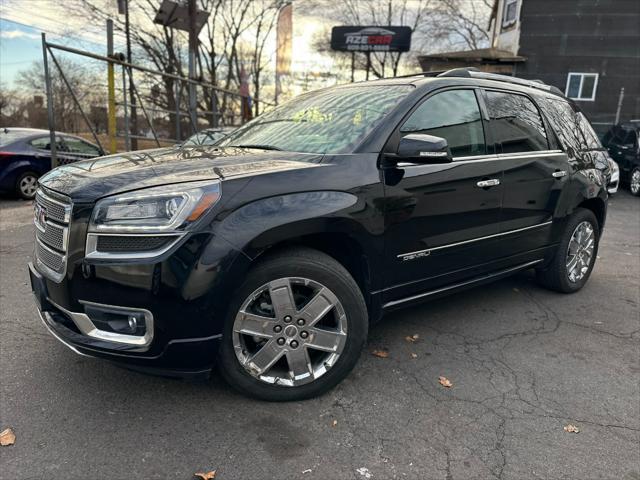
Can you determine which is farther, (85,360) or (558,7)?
(558,7)

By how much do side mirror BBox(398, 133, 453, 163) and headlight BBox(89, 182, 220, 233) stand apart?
1165 millimetres

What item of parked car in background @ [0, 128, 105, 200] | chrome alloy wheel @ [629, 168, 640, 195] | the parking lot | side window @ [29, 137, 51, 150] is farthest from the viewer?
chrome alloy wheel @ [629, 168, 640, 195]

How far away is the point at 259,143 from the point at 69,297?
165cm

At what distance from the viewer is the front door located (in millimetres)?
2918

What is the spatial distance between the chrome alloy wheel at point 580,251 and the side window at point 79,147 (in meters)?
10.0

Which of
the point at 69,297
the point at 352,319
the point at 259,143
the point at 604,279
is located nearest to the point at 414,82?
the point at 259,143

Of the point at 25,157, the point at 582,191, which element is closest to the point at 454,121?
the point at 582,191

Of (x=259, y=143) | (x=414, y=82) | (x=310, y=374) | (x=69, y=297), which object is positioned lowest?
(x=310, y=374)

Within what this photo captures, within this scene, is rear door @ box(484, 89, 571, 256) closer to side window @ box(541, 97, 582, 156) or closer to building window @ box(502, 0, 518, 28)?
side window @ box(541, 97, 582, 156)

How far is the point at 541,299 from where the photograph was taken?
14.7ft

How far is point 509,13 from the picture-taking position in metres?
20.6

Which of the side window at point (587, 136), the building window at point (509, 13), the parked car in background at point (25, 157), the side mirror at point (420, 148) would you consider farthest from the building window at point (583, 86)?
the side mirror at point (420, 148)

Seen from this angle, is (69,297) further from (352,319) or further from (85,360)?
(352,319)

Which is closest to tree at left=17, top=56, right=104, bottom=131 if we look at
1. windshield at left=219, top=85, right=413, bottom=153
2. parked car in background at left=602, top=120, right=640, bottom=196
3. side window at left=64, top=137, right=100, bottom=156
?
side window at left=64, top=137, right=100, bottom=156
